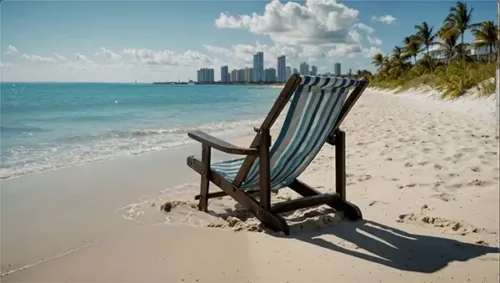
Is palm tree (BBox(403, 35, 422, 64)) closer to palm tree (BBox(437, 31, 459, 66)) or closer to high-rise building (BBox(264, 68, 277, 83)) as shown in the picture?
palm tree (BBox(437, 31, 459, 66))

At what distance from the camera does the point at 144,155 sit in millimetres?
5965

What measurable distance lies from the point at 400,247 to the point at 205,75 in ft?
407

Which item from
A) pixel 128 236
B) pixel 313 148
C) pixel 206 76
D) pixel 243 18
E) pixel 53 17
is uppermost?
pixel 206 76

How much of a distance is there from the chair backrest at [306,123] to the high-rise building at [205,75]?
121870 mm

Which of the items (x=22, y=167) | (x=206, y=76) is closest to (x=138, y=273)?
(x=22, y=167)

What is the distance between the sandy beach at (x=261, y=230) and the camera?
1996 millimetres

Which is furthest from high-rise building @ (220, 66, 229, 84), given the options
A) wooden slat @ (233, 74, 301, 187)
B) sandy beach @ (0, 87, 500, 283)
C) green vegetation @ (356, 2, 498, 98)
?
wooden slat @ (233, 74, 301, 187)

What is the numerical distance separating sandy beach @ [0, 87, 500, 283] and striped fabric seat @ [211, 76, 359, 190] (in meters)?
0.40

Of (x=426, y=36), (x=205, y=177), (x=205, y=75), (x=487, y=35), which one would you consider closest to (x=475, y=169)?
(x=205, y=177)

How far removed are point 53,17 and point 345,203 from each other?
7475 mm

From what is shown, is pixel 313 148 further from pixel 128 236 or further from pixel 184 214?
pixel 128 236

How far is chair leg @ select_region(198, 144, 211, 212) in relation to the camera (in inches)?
118

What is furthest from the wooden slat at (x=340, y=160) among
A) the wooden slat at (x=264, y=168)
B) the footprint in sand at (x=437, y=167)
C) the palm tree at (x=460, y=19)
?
the palm tree at (x=460, y=19)

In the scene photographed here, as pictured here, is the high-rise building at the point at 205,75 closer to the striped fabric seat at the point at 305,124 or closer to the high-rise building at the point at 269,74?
the high-rise building at the point at 269,74
